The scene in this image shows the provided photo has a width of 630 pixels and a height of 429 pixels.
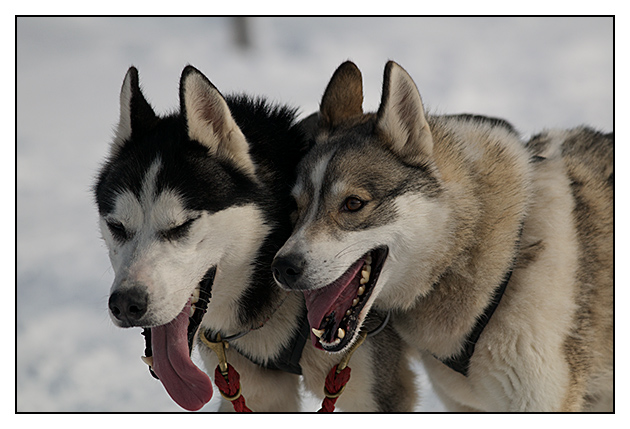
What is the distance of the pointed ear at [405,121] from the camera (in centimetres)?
204

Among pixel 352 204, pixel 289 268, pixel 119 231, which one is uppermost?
pixel 352 204

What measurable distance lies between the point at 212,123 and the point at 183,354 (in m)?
0.85

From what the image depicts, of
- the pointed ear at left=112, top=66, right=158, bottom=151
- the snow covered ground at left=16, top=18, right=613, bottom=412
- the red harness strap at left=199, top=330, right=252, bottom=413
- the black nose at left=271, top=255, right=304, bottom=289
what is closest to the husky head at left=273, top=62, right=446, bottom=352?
the black nose at left=271, top=255, right=304, bottom=289

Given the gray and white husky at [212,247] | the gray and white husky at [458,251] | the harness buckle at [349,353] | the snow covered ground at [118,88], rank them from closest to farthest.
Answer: the gray and white husky at [212,247], the gray and white husky at [458,251], the harness buckle at [349,353], the snow covered ground at [118,88]

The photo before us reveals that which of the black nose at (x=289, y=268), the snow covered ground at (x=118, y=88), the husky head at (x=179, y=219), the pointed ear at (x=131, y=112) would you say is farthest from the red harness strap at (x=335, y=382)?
the snow covered ground at (x=118, y=88)

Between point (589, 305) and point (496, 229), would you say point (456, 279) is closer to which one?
point (496, 229)

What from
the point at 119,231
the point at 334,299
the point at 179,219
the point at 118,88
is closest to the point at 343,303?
the point at 334,299

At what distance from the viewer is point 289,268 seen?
Answer: 1.85 meters

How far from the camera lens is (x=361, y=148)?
2.10 metres

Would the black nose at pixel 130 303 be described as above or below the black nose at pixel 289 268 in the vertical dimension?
below

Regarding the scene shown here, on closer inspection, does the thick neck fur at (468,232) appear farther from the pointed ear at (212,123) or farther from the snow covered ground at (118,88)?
the snow covered ground at (118,88)

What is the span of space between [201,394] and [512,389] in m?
1.16

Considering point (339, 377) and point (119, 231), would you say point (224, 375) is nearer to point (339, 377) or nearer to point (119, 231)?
point (339, 377)

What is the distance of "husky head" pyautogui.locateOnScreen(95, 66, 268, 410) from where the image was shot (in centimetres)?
184
